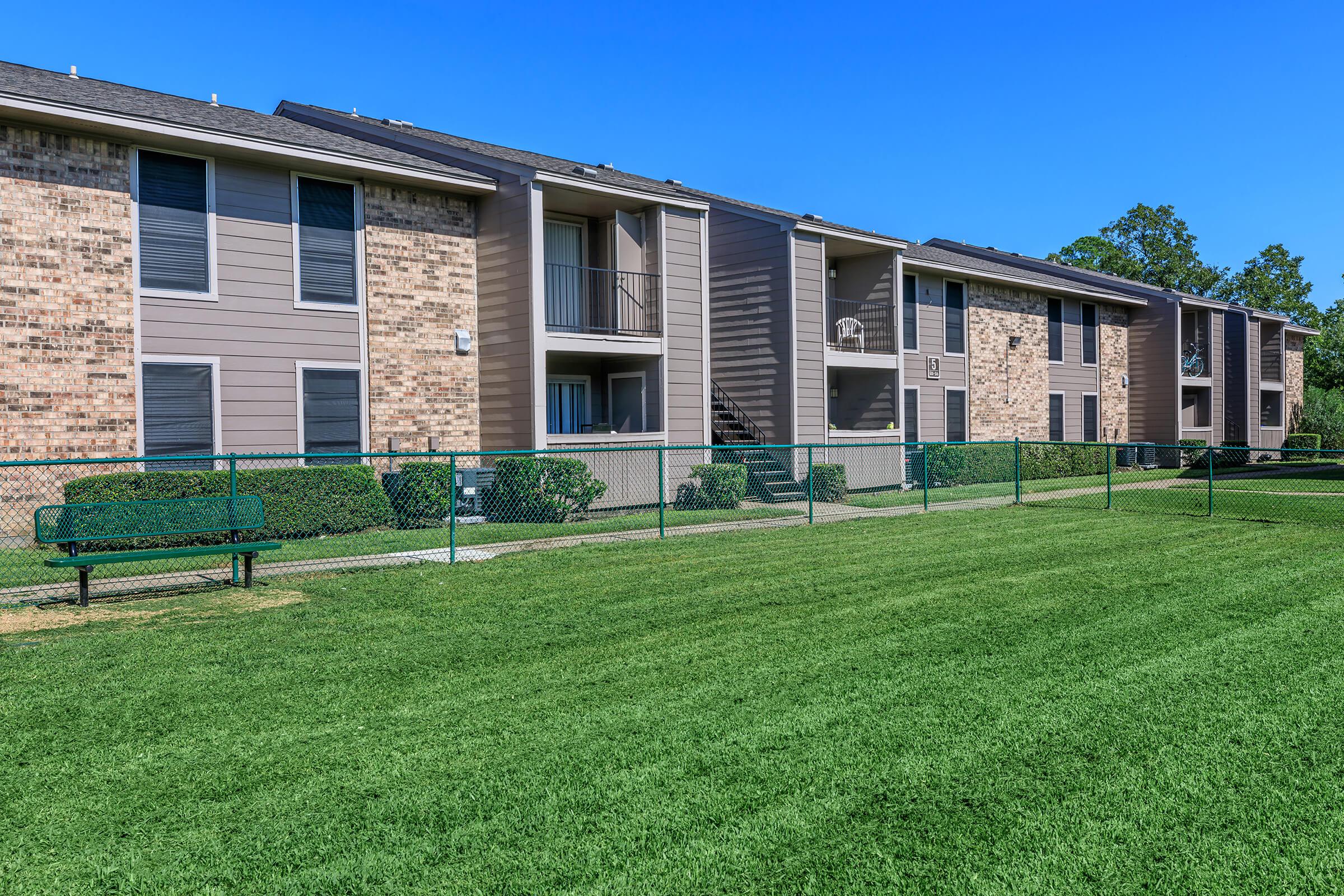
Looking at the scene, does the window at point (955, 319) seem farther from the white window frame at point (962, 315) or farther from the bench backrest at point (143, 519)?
the bench backrest at point (143, 519)

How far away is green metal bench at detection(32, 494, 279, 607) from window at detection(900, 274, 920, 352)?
1856 cm

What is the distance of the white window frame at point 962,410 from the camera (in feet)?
84.3

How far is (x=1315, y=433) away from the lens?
39688 mm

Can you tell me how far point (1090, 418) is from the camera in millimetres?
31531

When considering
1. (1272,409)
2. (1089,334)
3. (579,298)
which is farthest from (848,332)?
(1272,409)

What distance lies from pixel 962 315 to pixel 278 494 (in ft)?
63.7

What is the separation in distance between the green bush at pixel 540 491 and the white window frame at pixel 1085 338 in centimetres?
2113

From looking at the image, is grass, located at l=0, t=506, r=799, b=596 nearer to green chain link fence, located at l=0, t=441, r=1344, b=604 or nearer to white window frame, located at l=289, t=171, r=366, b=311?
green chain link fence, located at l=0, t=441, r=1344, b=604

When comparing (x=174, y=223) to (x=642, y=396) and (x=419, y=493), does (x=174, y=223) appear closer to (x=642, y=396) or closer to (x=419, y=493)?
(x=419, y=493)

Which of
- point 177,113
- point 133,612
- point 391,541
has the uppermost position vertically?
point 177,113

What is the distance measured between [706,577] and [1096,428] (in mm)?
25532

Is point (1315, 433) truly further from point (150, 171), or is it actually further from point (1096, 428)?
point (150, 171)

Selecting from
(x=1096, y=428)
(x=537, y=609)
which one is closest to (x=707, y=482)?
(x=537, y=609)

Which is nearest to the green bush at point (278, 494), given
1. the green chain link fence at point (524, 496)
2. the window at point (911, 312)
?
the green chain link fence at point (524, 496)
